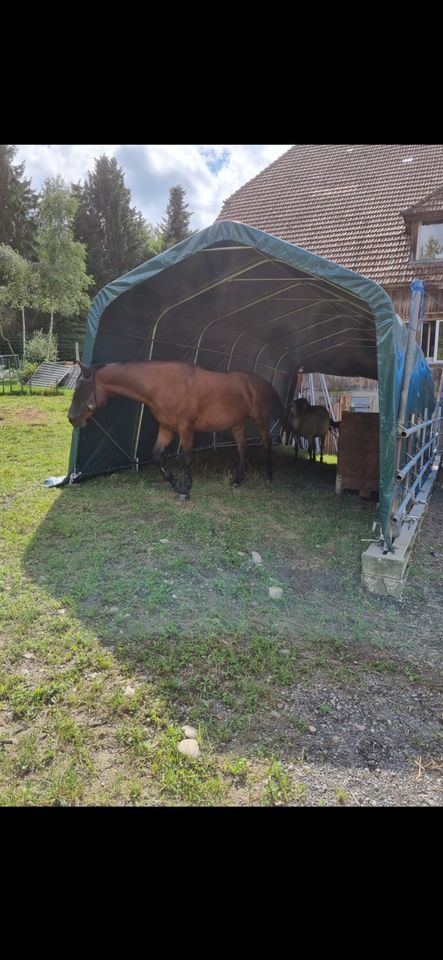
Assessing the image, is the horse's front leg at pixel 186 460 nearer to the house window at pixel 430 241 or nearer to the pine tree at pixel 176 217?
the house window at pixel 430 241

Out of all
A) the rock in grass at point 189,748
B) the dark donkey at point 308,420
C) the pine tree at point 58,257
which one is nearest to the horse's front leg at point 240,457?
the dark donkey at point 308,420

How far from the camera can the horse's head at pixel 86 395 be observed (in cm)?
588

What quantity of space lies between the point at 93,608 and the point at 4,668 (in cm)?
79

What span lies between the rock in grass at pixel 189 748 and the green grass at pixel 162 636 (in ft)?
0.12

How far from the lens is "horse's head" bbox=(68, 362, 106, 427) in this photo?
19.3ft

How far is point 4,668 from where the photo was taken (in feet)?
9.11

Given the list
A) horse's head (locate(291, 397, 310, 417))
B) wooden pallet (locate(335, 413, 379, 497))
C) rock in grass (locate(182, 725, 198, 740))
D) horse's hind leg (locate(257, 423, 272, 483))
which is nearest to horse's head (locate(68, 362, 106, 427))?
horse's hind leg (locate(257, 423, 272, 483))

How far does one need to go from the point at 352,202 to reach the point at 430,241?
3.35 metres

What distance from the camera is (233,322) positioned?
8.16 metres

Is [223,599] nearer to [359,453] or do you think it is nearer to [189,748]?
[189,748]

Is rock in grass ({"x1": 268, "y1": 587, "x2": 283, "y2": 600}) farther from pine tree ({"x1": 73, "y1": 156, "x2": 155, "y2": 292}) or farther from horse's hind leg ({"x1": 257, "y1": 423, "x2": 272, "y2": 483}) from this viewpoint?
pine tree ({"x1": 73, "y1": 156, "x2": 155, "y2": 292})

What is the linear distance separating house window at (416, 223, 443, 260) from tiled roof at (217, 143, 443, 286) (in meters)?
→ 0.31
